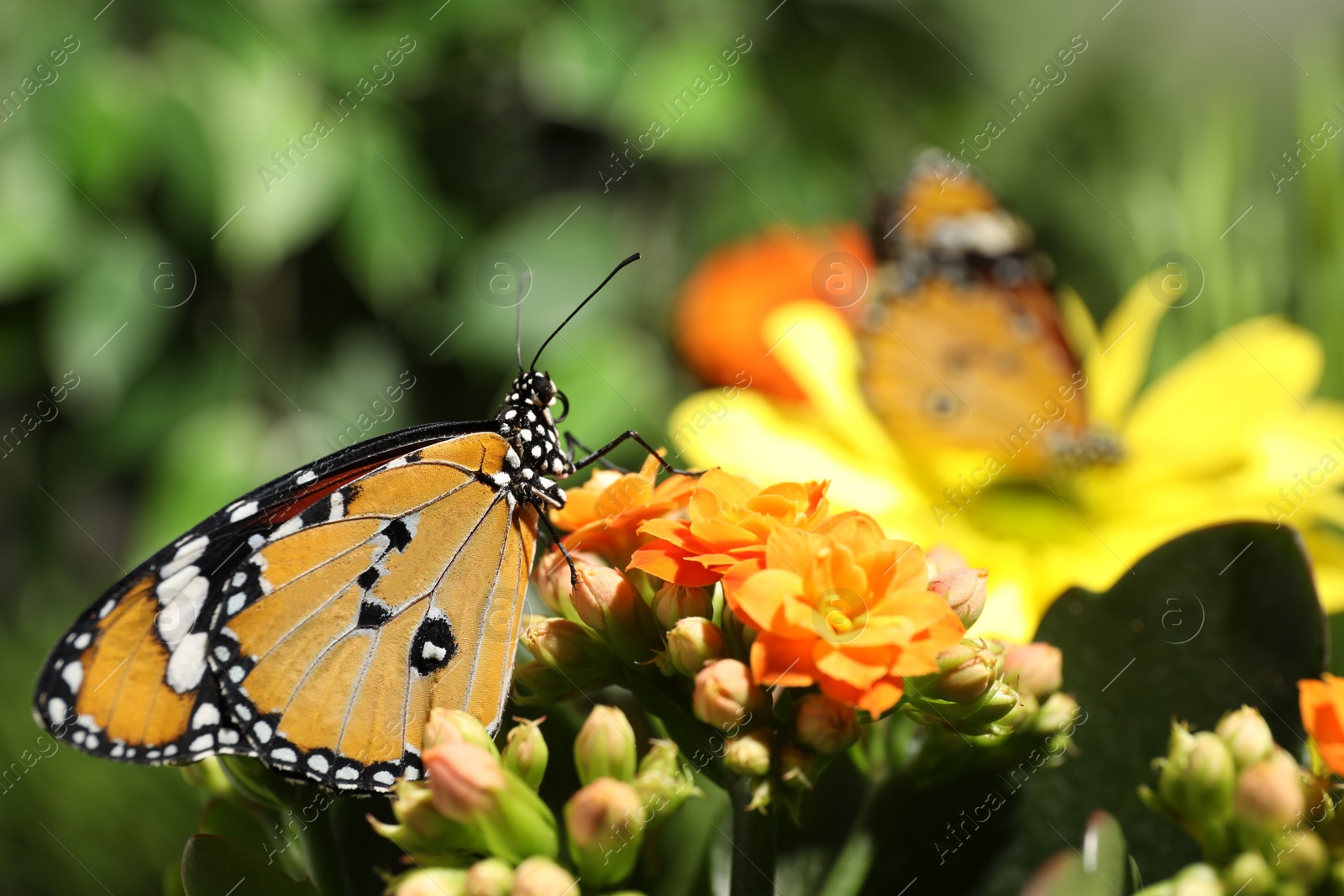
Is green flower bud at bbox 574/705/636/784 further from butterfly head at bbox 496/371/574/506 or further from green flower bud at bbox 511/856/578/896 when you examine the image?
butterfly head at bbox 496/371/574/506

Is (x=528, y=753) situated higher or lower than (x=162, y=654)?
lower

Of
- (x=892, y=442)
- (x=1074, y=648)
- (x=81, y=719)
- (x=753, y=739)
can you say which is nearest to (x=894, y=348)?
(x=892, y=442)

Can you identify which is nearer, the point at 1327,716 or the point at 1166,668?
the point at 1327,716

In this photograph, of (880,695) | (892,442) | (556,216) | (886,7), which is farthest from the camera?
(886,7)

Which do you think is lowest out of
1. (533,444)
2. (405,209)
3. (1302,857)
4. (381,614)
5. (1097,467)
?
(1302,857)

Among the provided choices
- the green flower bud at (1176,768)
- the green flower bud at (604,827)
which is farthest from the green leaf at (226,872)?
the green flower bud at (1176,768)

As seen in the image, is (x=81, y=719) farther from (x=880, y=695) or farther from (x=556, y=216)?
(x=556, y=216)

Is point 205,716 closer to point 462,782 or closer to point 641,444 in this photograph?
point 462,782

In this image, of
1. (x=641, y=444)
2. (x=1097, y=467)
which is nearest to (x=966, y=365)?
(x=1097, y=467)
